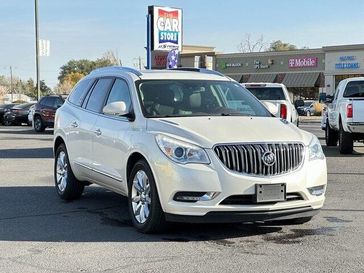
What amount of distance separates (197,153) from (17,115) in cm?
2927

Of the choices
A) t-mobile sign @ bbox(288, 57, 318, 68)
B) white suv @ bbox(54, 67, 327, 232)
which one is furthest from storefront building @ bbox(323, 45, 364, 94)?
white suv @ bbox(54, 67, 327, 232)

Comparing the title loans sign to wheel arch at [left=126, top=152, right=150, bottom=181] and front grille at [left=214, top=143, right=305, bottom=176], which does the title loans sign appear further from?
front grille at [left=214, top=143, right=305, bottom=176]

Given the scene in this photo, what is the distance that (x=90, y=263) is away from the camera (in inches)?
208

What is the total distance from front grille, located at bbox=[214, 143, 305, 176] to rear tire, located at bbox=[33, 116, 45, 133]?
20293 millimetres

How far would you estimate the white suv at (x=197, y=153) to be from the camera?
5805 mm

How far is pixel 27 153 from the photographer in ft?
50.3

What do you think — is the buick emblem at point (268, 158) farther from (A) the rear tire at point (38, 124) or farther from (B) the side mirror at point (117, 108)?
(A) the rear tire at point (38, 124)

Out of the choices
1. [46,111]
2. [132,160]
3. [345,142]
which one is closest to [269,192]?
[132,160]

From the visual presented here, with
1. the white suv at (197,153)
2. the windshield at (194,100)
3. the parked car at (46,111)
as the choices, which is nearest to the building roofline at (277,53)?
the parked car at (46,111)

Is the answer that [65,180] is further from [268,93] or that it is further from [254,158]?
[268,93]

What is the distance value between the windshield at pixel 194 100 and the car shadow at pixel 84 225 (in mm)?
1324

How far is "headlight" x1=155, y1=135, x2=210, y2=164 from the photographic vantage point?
5797 mm

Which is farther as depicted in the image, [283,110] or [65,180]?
[283,110]

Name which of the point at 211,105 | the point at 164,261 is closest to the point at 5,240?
the point at 164,261
